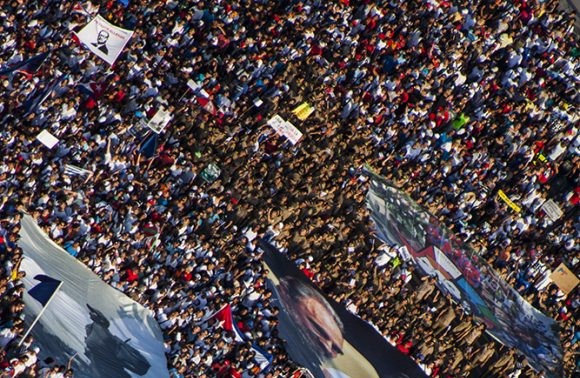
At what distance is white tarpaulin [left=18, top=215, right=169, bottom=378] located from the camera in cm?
2855

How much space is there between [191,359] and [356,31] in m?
13.1

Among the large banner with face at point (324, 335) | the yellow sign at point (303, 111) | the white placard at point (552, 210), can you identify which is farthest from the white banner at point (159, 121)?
the white placard at point (552, 210)

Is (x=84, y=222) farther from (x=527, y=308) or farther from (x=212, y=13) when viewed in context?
(x=527, y=308)

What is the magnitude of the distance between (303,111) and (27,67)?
848 cm

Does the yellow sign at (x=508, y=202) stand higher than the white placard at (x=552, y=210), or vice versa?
the yellow sign at (x=508, y=202)

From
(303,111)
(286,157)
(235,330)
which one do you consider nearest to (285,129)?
(286,157)

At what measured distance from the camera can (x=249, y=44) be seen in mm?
37781

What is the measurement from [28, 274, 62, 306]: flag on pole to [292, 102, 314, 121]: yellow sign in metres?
10.9

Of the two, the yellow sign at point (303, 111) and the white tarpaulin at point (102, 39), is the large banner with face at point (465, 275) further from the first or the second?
the white tarpaulin at point (102, 39)

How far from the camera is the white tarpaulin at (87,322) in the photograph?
28.5 meters

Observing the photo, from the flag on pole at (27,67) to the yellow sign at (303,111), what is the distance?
307 inches

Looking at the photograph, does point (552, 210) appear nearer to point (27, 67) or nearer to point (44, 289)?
point (27, 67)

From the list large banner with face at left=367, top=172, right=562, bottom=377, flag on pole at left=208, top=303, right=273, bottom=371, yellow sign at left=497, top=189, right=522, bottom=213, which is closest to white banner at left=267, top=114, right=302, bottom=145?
large banner with face at left=367, top=172, right=562, bottom=377

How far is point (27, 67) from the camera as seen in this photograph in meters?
32.6
